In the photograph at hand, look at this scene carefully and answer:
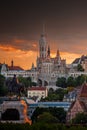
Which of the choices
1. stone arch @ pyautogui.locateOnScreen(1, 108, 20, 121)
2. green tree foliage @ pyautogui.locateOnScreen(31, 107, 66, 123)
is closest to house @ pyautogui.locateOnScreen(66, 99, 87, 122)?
green tree foliage @ pyautogui.locateOnScreen(31, 107, 66, 123)

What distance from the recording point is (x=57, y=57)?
18125 centimetres

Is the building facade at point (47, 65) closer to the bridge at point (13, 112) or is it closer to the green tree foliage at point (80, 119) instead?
the green tree foliage at point (80, 119)

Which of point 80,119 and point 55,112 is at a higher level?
point 55,112

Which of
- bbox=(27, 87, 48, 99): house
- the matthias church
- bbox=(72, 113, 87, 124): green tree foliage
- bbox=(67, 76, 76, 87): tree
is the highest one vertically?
the matthias church

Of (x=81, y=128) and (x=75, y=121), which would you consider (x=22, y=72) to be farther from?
(x=81, y=128)

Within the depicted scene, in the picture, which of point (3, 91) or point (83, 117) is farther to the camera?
point (3, 91)

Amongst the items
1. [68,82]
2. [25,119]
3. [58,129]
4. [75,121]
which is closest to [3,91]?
[68,82]

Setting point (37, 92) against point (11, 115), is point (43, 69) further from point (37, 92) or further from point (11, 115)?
point (11, 115)

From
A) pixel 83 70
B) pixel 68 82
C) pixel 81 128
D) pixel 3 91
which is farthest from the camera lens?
pixel 83 70

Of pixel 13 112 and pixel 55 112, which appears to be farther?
pixel 55 112

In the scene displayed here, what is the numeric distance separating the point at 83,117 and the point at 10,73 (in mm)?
106195

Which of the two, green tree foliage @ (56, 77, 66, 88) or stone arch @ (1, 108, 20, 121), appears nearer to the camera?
stone arch @ (1, 108, 20, 121)

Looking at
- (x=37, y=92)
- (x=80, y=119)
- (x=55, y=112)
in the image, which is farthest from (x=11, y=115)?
(x=37, y=92)

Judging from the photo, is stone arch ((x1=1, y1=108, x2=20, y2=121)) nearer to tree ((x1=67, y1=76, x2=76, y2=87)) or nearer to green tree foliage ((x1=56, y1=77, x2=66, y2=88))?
tree ((x1=67, y1=76, x2=76, y2=87))
